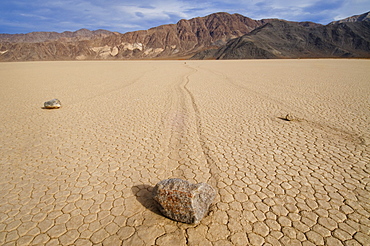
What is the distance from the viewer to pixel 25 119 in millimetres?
6785

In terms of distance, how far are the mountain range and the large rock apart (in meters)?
66.9

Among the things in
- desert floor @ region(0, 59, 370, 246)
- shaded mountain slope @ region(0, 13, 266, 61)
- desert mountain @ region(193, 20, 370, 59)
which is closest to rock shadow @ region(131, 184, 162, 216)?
desert floor @ region(0, 59, 370, 246)

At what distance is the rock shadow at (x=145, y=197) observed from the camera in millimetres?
2914

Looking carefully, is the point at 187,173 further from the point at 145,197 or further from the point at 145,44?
the point at 145,44

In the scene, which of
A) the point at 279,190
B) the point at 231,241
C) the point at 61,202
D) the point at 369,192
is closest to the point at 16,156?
the point at 61,202

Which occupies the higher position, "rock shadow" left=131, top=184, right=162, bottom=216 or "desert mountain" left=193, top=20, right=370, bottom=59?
"desert mountain" left=193, top=20, right=370, bottom=59

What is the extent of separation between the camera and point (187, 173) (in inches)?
147

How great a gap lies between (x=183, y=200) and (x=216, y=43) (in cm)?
12461

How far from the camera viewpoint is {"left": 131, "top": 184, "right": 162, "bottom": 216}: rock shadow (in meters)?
2.91

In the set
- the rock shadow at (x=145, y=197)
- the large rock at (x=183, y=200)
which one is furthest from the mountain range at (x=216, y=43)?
the large rock at (x=183, y=200)

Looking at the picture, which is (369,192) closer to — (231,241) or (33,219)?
(231,241)

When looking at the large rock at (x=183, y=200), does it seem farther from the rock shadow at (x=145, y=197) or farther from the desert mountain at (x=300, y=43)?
the desert mountain at (x=300, y=43)

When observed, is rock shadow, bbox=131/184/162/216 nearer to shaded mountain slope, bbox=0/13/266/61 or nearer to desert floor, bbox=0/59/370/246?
desert floor, bbox=0/59/370/246

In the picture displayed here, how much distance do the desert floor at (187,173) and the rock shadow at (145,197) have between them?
0.06 feet
